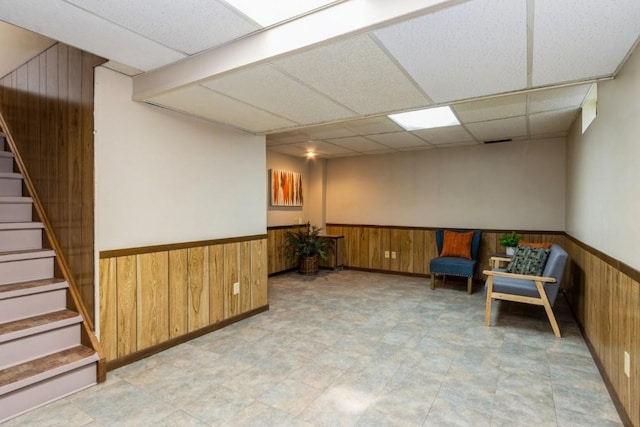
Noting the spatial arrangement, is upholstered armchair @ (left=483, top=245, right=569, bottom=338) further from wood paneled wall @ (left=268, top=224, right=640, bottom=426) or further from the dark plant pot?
the dark plant pot

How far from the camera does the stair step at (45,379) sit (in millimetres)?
1933

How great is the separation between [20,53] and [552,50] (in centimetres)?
433

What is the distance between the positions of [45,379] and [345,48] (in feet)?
8.75

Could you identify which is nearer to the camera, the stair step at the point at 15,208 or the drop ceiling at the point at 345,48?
the drop ceiling at the point at 345,48

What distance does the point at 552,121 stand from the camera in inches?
149

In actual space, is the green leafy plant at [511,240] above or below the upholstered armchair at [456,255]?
above

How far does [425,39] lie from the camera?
1.69 metres

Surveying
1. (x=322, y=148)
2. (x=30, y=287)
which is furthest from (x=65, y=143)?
(x=322, y=148)

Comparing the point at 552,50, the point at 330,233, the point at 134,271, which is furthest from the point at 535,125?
the point at 134,271

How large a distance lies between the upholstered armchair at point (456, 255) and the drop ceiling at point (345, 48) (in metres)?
2.53

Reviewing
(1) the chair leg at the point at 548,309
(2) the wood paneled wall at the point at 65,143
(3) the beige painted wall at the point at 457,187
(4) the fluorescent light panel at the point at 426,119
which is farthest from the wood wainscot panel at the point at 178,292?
(3) the beige painted wall at the point at 457,187

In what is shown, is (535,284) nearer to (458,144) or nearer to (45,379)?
(458,144)

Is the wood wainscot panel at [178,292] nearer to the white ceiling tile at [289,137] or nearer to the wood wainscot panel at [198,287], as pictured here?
the wood wainscot panel at [198,287]

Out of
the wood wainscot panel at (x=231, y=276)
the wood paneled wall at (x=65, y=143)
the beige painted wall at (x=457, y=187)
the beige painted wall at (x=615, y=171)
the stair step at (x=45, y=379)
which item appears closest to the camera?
the beige painted wall at (x=615, y=171)
